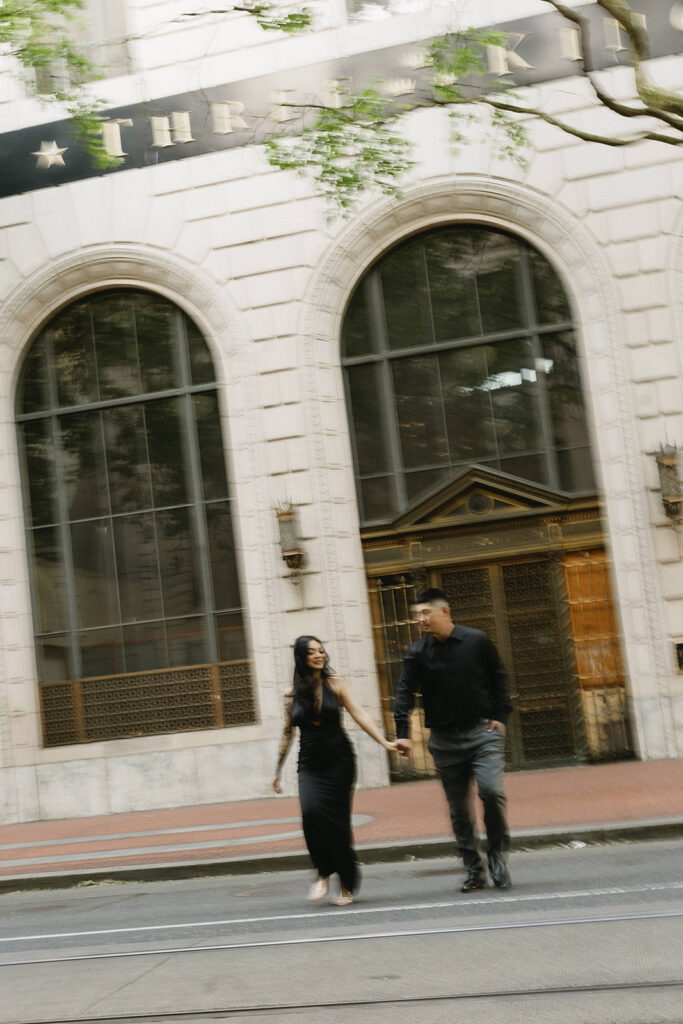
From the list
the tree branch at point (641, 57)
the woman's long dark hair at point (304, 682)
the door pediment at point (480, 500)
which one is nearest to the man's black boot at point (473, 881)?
the woman's long dark hair at point (304, 682)

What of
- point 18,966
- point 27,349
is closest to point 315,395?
point 27,349

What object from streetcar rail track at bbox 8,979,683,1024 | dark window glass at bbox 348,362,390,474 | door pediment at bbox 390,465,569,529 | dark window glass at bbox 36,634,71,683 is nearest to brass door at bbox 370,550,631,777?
door pediment at bbox 390,465,569,529

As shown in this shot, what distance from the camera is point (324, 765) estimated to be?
7789 mm

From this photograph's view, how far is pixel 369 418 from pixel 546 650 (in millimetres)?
3671

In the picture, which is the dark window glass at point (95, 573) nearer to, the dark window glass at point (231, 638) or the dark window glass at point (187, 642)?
the dark window glass at point (187, 642)

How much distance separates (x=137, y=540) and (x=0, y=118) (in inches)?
240

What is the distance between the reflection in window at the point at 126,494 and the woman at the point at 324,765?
789 centimetres

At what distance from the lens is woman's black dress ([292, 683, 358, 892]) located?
7.67 metres

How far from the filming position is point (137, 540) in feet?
53.0

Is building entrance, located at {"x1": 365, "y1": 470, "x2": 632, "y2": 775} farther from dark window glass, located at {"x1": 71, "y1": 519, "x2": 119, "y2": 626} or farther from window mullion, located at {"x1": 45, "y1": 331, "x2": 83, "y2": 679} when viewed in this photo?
window mullion, located at {"x1": 45, "y1": 331, "x2": 83, "y2": 679}

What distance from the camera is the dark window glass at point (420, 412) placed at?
15.4m

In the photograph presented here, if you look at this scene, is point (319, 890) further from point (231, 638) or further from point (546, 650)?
point (231, 638)

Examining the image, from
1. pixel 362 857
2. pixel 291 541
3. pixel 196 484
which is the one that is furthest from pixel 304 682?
pixel 196 484

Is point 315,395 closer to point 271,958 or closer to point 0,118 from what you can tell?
point 0,118
